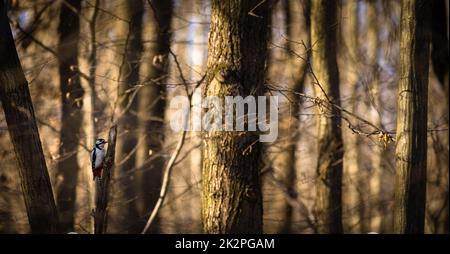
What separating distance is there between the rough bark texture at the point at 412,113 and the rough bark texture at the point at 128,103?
4.58m

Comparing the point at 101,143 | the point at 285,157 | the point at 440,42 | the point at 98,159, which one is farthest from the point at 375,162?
the point at 98,159

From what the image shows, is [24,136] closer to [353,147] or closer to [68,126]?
[68,126]

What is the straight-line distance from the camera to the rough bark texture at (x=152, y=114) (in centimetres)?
899

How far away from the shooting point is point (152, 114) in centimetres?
942

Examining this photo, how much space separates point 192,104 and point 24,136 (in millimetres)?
3057

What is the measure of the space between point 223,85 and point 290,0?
555 centimetres

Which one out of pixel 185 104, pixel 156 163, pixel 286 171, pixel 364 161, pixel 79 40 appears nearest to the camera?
pixel 185 104

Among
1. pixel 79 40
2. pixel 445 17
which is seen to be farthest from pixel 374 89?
pixel 79 40

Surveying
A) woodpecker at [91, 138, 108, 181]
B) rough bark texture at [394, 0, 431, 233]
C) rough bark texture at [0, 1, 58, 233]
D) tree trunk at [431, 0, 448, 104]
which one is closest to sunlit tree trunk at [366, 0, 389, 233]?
tree trunk at [431, 0, 448, 104]

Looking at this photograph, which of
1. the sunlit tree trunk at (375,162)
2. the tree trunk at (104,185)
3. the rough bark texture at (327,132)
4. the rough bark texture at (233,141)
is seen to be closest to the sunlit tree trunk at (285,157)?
the sunlit tree trunk at (375,162)

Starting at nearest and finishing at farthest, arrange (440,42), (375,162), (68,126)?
(440,42)
(68,126)
(375,162)

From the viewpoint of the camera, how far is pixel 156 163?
31.0ft
